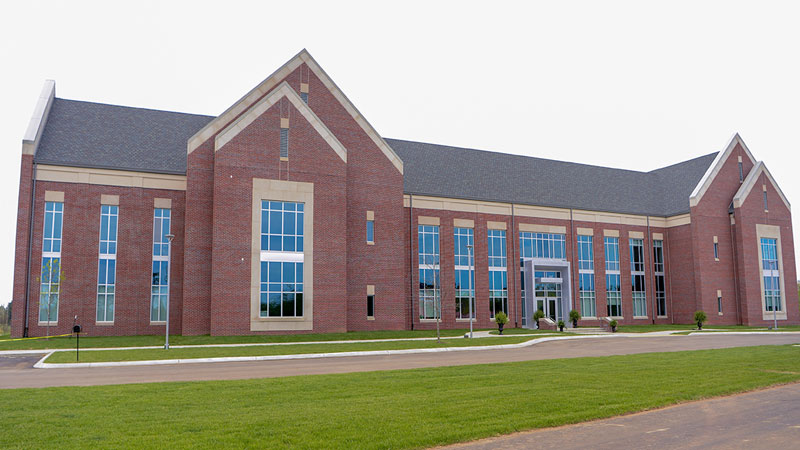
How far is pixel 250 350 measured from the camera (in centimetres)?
2634

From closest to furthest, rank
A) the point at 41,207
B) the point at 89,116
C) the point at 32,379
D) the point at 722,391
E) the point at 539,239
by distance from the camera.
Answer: the point at 722,391, the point at 32,379, the point at 41,207, the point at 89,116, the point at 539,239

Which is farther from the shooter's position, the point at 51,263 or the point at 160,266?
the point at 160,266

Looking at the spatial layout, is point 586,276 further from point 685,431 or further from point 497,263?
point 685,431

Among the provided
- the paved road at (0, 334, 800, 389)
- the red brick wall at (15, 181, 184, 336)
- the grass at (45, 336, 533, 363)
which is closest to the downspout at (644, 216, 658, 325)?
the paved road at (0, 334, 800, 389)

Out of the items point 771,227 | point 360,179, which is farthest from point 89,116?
point 771,227

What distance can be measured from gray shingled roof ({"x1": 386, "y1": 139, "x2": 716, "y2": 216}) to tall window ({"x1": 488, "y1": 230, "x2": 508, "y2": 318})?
10.3 feet

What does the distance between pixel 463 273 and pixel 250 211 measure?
1791 cm

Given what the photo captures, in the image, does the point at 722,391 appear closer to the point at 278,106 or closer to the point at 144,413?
the point at 144,413

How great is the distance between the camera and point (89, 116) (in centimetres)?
3894

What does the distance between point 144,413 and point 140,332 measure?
2673 centimetres

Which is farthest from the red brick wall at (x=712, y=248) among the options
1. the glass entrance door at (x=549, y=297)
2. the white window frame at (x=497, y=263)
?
the white window frame at (x=497, y=263)

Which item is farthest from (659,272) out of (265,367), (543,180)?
(265,367)

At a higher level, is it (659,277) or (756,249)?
(756,249)

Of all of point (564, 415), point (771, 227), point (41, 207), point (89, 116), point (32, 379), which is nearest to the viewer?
point (564, 415)
